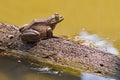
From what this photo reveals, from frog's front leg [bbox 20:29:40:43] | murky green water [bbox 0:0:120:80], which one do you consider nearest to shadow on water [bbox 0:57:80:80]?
frog's front leg [bbox 20:29:40:43]

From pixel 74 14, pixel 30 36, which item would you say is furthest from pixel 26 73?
pixel 74 14

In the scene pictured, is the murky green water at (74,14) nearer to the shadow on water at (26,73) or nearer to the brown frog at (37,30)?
the brown frog at (37,30)

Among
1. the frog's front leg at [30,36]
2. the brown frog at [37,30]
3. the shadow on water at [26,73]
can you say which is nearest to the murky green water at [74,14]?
the brown frog at [37,30]

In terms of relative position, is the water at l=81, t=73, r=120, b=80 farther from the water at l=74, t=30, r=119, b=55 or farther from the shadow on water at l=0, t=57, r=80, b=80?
the water at l=74, t=30, r=119, b=55

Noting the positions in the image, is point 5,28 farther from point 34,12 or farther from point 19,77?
point 34,12

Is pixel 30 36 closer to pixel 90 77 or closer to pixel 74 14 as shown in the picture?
pixel 90 77

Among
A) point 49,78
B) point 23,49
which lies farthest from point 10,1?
point 49,78

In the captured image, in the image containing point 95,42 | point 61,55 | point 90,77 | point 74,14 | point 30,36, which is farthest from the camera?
point 74,14
